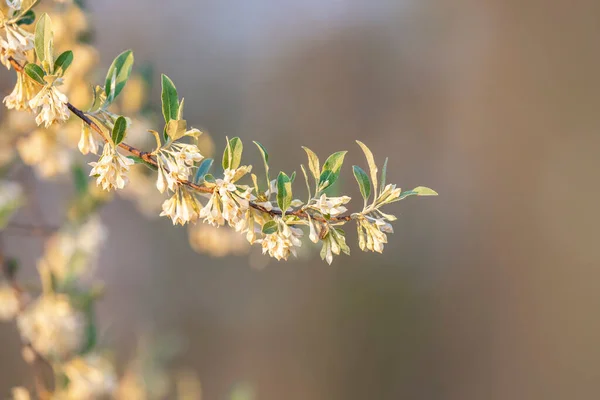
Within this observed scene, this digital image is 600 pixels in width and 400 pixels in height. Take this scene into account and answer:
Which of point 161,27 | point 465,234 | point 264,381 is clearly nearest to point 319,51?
point 161,27

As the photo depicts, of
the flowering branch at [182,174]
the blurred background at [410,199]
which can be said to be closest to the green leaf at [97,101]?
the flowering branch at [182,174]

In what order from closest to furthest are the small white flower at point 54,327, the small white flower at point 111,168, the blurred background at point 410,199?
the small white flower at point 111,168 < the small white flower at point 54,327 < the blurred background at point 410,199

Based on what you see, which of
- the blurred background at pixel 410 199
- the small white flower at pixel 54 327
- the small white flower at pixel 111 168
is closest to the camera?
the small white flower at pixel 111 168

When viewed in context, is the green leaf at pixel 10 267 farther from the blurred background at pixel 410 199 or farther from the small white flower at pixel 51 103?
the blurred background at pixel 410 199

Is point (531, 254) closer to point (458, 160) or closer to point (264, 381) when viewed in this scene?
point (458, 160)

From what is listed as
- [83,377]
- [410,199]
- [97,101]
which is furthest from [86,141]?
[410,199]

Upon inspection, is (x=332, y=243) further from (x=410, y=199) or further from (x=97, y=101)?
(x=410, y=199)

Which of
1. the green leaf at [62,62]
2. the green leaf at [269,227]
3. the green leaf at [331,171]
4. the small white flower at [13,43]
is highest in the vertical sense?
the small white flower at [13,43]

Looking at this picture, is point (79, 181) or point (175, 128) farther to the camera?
point (79, 181)
